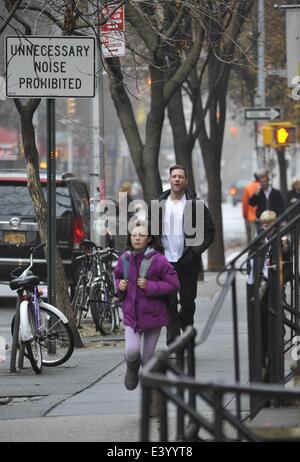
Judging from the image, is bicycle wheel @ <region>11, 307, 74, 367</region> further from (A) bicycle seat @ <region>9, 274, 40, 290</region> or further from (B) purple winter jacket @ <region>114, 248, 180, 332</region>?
(B) purple winter jacket @ <region>114, 248, 180, 332</region>

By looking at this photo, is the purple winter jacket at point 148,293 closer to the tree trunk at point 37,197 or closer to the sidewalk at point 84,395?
the sidewalk at point 84,395

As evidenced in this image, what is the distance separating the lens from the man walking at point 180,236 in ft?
36.0

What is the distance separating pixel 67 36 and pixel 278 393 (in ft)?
26.5

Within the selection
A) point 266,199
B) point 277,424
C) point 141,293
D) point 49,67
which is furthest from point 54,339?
point 266,199

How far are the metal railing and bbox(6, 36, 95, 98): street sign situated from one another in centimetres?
294

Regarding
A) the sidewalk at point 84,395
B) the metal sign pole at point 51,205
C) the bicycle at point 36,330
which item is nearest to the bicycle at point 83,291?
the sidewalk at point 84,395

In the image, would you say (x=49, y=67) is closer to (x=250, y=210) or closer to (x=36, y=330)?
(x=36, y=330)

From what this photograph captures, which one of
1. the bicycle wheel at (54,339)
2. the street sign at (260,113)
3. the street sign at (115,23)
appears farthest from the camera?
the street sign at (260,113)

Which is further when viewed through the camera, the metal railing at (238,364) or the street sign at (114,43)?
the street sign at (114,43)

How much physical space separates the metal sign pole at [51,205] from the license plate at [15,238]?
16.7 ft

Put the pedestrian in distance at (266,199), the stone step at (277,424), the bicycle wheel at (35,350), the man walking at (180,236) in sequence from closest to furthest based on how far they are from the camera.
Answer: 1. the stone step at (277,424)
2. the man walking at (180,236)
3. the bicycle wheel at (35,350)
4. the pedestrian in distance at (266,199)

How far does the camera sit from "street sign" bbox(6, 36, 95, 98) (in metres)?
12.0

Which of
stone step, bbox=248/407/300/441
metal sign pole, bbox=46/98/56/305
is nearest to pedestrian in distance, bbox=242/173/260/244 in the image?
metal sign pole, bbox=46/98/56/305

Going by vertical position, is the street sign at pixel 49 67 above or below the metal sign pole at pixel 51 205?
above
